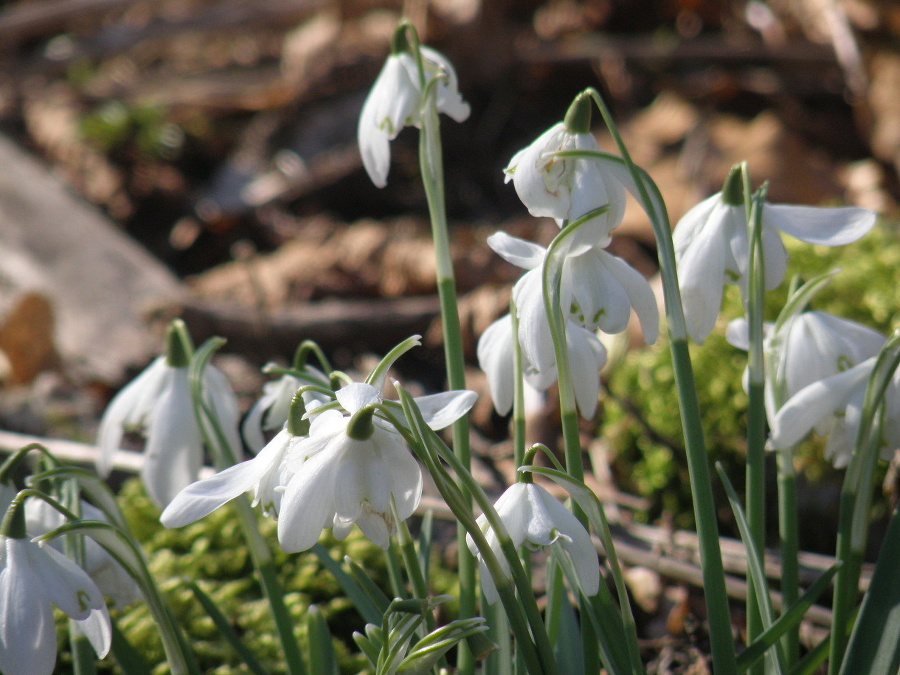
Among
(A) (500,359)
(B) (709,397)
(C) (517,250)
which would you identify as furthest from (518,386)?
(B) (709,397)

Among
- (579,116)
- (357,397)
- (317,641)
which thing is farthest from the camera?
(317,641)

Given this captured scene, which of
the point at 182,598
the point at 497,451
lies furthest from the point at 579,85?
the point at 182,598

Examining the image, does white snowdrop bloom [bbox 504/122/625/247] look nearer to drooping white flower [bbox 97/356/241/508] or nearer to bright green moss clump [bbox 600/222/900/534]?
drooping white flower [bbox 97/356/241/508]

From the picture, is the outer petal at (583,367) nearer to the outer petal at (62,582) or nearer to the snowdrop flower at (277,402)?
the snowdrop flower at (277,402)

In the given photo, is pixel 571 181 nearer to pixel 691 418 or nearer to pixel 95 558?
pixel 691 418

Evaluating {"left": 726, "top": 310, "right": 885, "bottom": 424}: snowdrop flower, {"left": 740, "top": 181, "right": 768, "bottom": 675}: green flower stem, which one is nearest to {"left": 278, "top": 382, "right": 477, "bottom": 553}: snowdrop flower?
{"left": 740, "top": 181, "right": 768, "bottom": 675}: green flower stem

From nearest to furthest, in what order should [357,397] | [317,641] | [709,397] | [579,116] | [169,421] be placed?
[357,397] < [579,116] < [317,641] < [169,421] < [709,397]

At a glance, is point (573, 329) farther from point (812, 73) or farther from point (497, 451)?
point (812, 73)
